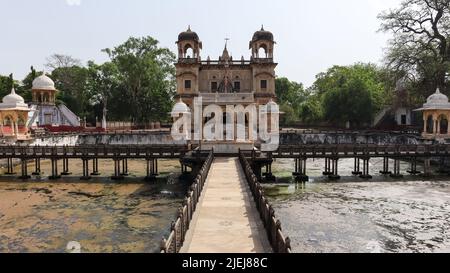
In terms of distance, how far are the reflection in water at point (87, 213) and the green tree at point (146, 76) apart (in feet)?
109

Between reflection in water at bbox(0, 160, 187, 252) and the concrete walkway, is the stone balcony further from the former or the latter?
the concrete walkway

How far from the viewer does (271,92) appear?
55.5m

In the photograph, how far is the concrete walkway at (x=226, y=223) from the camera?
10508 mm

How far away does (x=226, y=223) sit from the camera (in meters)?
12.6

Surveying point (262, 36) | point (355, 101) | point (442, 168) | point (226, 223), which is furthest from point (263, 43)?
point (226, 223)

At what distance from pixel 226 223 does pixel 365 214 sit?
11029 millimetres

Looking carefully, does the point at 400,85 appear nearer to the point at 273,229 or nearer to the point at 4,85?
the point at 273,229

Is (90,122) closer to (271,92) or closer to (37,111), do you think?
(37,111)

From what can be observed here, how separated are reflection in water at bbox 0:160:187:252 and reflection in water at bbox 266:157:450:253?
6139 mm

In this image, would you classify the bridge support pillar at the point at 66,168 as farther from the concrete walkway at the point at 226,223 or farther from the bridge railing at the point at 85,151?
the concrete walkway at the point at 226,223

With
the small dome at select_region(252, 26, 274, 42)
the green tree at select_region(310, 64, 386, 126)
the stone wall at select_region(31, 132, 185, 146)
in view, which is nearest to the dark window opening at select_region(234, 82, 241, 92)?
the small dome at select_region(252, 26, 274, 42)

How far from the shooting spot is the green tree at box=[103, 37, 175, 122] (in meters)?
63.2

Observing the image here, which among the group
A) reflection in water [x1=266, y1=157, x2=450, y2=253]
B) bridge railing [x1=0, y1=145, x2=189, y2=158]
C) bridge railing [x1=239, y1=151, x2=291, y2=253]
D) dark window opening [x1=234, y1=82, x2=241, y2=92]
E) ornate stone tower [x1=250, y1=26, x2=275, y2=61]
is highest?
ornate stone tower [x1=250, y1=26, x2=275, y2=61]
